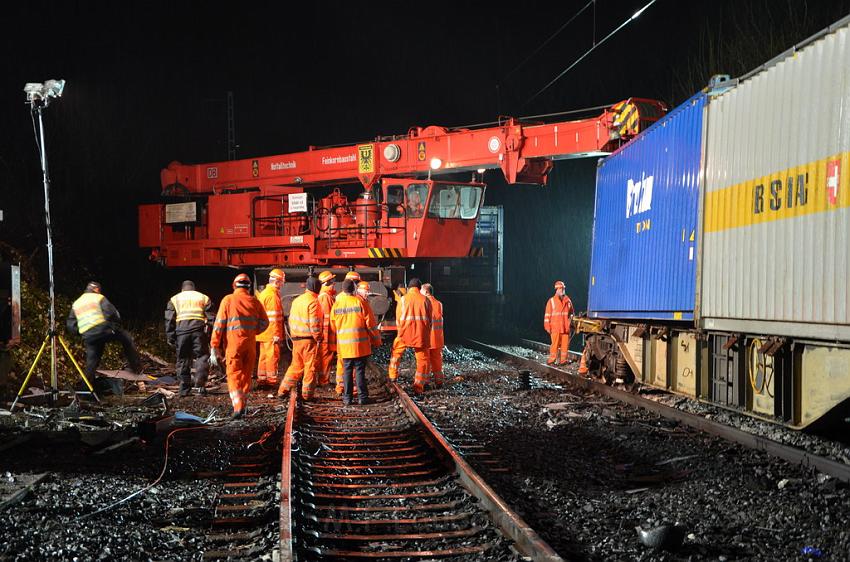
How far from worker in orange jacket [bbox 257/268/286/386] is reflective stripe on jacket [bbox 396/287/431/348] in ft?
5.83

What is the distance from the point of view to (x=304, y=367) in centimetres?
982

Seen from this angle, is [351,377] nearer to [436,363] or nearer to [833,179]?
[436,363]

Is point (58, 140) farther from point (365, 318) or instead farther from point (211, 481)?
point (211, 481)

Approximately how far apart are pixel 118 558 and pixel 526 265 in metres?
28.5

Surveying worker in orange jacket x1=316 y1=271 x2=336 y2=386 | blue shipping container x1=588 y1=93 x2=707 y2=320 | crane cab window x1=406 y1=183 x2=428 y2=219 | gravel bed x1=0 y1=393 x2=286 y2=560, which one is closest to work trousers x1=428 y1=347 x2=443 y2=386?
worker in orange jacket x1=316 y1=271 x2=336 y2=386

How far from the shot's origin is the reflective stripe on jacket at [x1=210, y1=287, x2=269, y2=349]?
8.51m

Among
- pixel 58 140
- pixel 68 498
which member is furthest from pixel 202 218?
pixel 68 498

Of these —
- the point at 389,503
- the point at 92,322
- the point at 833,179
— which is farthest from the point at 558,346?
the point at 389,503

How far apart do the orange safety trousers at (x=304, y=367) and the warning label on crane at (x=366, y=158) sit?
22.9ft

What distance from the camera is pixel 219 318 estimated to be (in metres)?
→ 8.61

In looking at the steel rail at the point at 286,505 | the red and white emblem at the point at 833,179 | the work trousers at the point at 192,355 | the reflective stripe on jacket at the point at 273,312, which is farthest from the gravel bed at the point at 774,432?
the work trousers at the point at 192,355

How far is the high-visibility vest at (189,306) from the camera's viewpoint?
10430 mm

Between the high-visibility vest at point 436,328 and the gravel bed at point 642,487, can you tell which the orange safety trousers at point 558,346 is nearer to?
the high-visibility vest at point 436,328

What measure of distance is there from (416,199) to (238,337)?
25.8ft
